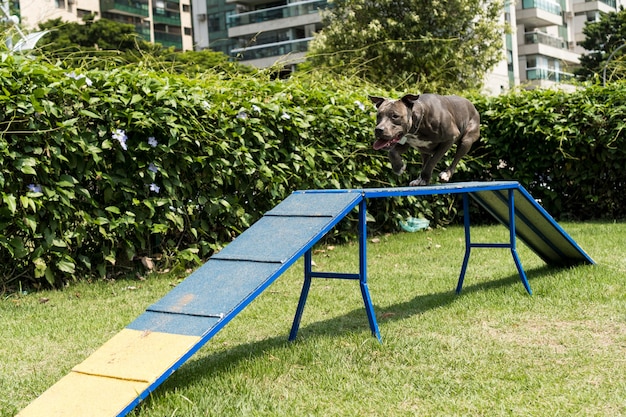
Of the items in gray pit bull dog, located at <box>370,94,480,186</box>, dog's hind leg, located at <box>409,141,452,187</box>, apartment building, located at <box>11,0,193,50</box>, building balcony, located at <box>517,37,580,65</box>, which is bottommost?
dog's hind leg, located at <box>409,141,452,187</box>

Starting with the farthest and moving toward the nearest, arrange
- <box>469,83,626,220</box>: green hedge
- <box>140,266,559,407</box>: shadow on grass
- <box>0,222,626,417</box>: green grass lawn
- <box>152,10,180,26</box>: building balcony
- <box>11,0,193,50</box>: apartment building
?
<box>152,10,180,26</box>: building balcony → <box>11,0,193,50</box>: apartment building → <box>469,83,626,220</box>: green hedge → <box>140,266,559,407</box>: shadow on grass → <box>0,222,626,417</box>: green grass lawn

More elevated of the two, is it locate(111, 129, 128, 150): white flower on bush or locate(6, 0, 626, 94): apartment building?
locate(6, 0, 626, 94): apartment building

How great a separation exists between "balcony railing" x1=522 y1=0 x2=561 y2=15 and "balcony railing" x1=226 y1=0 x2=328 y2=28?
16.4 m

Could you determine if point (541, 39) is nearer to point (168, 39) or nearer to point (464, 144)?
point (168, 39)

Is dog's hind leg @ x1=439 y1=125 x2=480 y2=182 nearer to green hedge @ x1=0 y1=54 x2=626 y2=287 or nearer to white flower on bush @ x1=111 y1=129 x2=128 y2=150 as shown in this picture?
green hedge @ x1=0 y1=54 x2=626 y2=287

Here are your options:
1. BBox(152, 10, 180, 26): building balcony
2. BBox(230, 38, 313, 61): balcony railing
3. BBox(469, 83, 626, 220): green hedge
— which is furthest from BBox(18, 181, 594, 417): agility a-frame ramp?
BBox(152, 10, 180, 26): building balcony

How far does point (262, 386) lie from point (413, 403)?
2.69ft

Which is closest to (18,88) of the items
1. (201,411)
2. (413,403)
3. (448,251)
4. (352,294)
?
(352,294)

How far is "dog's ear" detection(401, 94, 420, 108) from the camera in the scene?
15.7 feet

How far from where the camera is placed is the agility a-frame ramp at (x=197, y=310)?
10.4 feet

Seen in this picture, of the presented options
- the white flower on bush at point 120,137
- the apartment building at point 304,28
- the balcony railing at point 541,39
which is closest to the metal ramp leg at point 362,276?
the white flower on bush at point 120,137

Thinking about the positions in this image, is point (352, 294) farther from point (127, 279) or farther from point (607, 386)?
point (607, 386)

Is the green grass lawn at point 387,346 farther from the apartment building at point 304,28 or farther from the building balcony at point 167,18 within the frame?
the building balcony at point 167,18

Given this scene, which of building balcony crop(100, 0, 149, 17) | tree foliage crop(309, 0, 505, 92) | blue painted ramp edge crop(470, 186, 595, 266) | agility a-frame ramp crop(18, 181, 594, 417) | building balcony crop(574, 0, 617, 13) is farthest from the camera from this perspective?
building balcony crop(574, 0, 617, 13)
